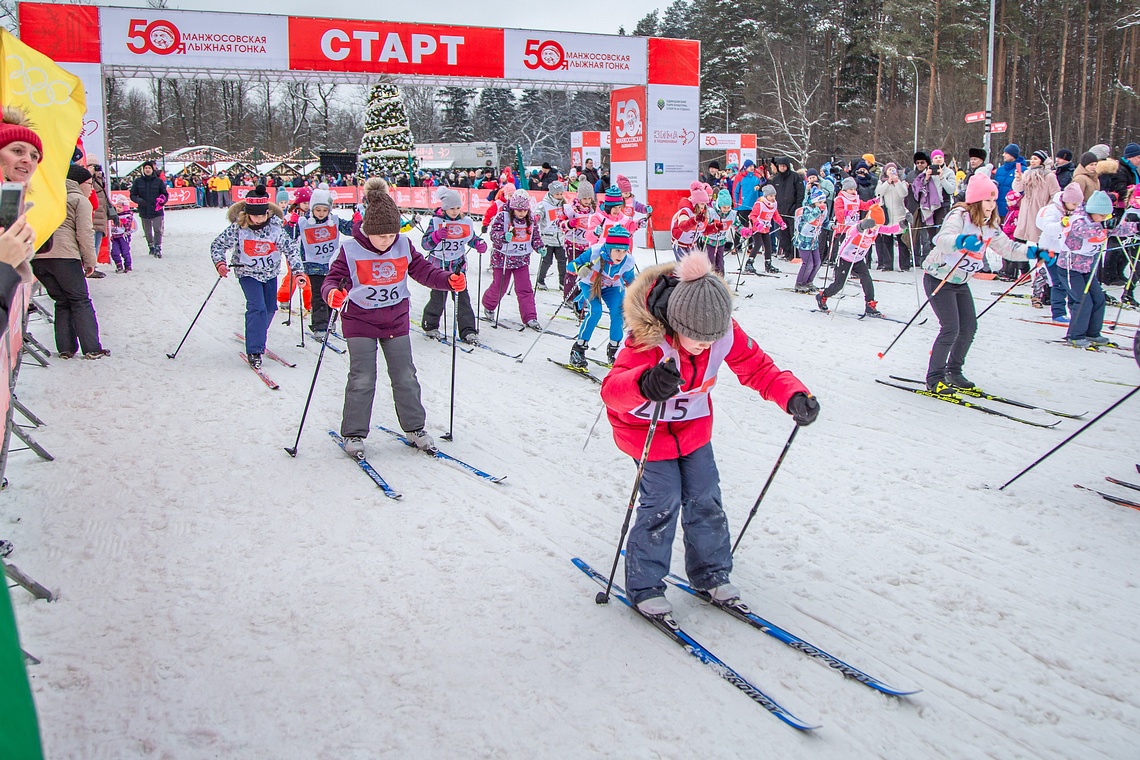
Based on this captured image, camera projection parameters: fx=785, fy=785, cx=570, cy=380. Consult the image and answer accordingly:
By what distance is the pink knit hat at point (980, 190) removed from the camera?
6324 millimetres

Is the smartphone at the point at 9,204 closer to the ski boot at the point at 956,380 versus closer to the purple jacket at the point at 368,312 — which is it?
the purple jacket at the point at 368,312

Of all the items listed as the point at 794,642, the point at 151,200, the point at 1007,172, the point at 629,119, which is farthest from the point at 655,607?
the point at 629,119

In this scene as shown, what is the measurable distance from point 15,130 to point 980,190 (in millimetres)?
6432

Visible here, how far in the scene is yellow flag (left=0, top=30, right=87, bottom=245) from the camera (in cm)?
355

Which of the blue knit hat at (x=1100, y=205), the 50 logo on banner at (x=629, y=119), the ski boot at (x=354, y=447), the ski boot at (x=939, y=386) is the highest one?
the 50 logo on banner at (x=629, y=119)

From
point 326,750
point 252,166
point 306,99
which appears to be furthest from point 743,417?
point 306,99

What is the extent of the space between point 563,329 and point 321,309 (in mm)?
2917

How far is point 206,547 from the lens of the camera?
400 cm

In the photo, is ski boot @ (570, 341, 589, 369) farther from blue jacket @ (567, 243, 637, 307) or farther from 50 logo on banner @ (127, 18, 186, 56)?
50 logo on banner @ (127, 18, 186, 56)

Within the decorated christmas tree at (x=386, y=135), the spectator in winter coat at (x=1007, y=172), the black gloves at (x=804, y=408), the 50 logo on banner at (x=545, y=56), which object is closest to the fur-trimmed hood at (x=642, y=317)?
the black gloves at (x=804, y=408)

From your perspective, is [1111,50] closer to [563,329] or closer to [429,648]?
[563,329]

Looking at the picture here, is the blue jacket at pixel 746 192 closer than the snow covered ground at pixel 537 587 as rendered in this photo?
No

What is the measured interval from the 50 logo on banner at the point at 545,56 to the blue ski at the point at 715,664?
49.9 ft

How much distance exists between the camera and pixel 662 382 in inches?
108
